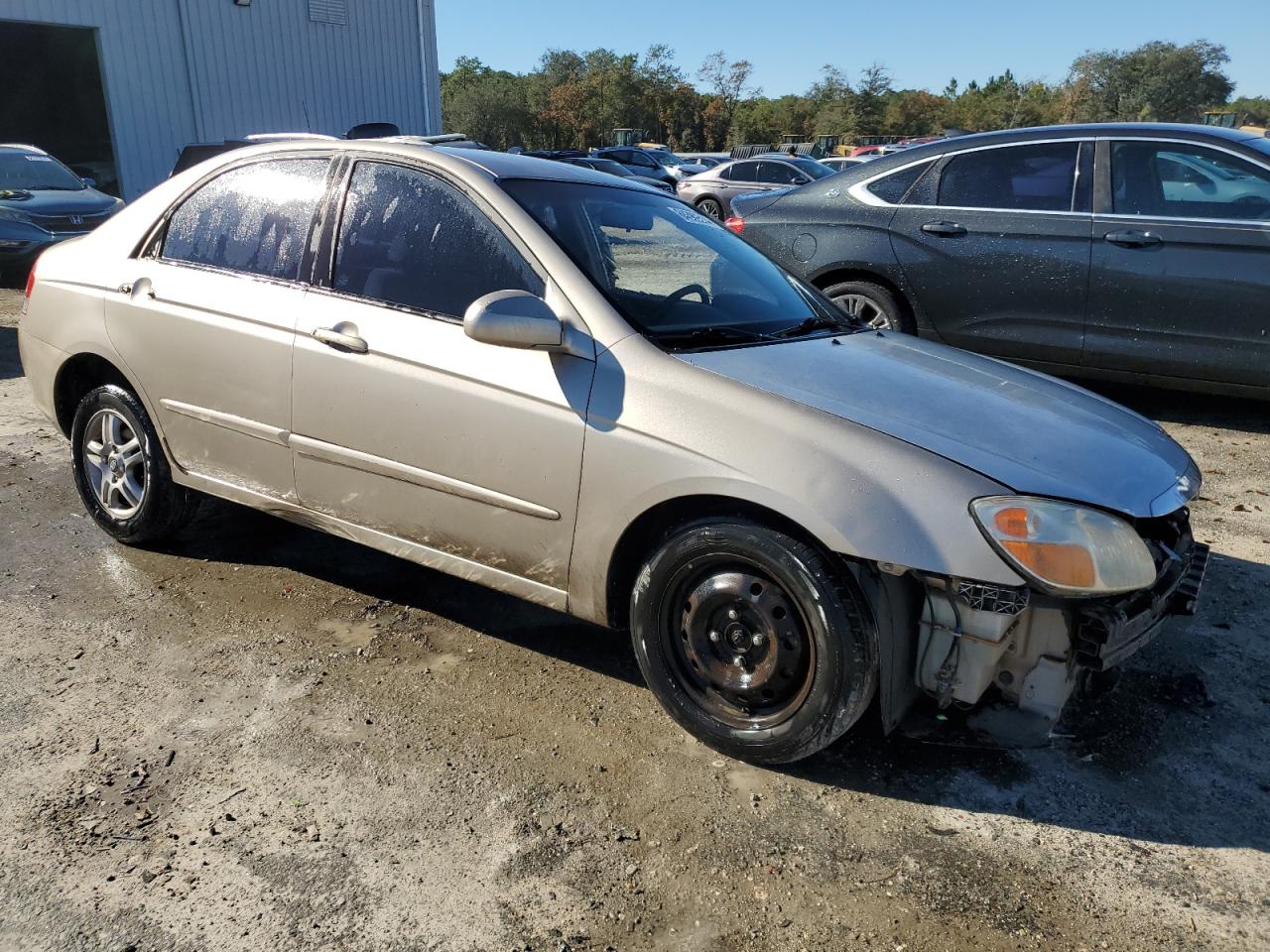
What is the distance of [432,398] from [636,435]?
0.72 m

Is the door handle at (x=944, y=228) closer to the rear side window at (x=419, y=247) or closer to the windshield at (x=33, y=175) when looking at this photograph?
the rear side window at (x=419, y=247)

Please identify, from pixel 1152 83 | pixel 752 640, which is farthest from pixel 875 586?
pixel 1152 83

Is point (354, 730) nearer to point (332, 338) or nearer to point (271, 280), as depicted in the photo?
point (332, 338)

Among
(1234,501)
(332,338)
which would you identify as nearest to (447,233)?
(332,338)

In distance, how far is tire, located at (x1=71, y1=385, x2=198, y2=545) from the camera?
13.3 feet

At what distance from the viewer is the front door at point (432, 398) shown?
2.96 meters

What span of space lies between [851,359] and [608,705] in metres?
Result: 1.33

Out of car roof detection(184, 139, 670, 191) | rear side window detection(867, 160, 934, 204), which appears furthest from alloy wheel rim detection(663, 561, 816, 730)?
rear side window detection(867, 160, 934, 204)

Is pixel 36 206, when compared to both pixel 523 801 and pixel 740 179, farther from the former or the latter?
pixel 740 179

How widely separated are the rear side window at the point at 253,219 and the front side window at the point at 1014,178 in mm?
4196

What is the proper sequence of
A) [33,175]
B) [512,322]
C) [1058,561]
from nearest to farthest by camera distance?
[1058,561] < [512,322] < [33,175]

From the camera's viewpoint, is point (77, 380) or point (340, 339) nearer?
point (340, 339)

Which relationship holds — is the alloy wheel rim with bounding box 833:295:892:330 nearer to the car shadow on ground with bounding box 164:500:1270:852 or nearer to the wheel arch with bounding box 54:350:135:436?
the car shadow on ground with bounding box 164:500:1270:852

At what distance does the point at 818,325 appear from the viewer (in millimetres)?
3568
